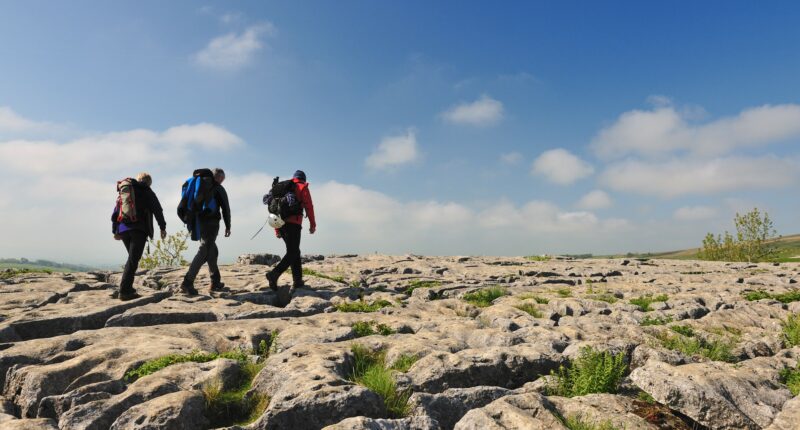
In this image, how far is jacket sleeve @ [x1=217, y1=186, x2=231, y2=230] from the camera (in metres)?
16.2

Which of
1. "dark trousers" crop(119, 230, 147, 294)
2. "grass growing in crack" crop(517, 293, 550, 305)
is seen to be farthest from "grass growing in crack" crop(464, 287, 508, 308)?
"dark trousers" crop(119, 230, 147, 294)

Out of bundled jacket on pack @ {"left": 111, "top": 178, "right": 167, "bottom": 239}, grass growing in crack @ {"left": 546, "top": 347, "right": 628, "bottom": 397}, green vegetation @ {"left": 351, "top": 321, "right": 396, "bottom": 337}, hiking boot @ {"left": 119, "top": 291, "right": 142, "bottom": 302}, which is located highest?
bundled jacket on pack @ {"left": 111, "top": 178, "right": 167, "bottom": 239}

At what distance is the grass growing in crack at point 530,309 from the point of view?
12.8 meters

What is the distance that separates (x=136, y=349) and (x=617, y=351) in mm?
9405

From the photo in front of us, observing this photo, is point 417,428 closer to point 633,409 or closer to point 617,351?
point 633,409

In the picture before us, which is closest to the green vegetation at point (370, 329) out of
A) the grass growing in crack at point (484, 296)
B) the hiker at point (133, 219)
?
the grass growing in crack at point (484, 296)

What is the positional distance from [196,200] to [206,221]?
2.96 ft

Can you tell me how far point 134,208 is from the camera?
14328 mm

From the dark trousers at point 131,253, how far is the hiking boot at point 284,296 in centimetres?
495

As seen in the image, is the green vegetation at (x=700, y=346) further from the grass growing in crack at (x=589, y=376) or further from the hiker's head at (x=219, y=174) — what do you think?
the hiker's head at (x=219, y=174)

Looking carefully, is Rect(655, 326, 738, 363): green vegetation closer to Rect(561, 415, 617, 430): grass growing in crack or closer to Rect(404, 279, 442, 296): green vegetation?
Rect(561, 415, 617, 430): grass growing in crack

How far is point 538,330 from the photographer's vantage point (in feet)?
32.4

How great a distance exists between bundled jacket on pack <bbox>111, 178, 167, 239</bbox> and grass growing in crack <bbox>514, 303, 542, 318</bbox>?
510 inches

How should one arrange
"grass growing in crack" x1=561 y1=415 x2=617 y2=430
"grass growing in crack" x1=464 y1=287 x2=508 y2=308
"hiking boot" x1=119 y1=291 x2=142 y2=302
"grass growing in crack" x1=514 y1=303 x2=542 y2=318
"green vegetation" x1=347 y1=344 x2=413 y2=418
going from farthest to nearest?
"grass growing in crack" x1=464 y1=287 x2=508 y2=308, "hiking boot" x1=119 y1=291 x2=142 y2=302, "grass growing in crack" x1=514 y1=303 x2=542 y2=318, "green vegetation" x1=347 y1=344 x2=413 y2=418, "grass growing in crack" x1=561 y1=415 x2=617 y2=430
